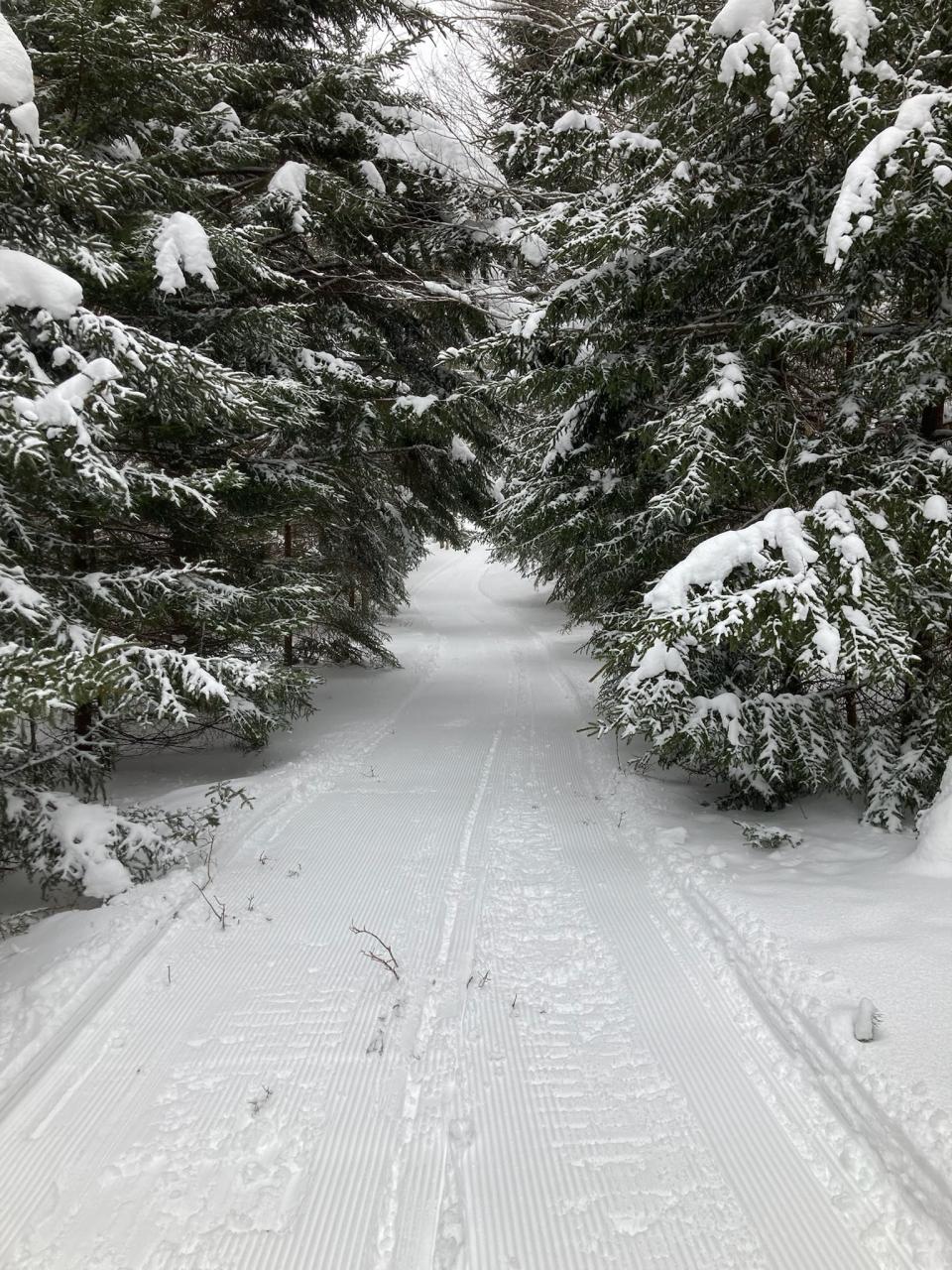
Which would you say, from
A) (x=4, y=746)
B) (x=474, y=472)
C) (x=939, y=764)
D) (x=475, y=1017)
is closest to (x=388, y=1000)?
(x=475, y=1017)

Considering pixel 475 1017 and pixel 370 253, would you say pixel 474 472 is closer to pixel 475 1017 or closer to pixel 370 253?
pixel 370 253

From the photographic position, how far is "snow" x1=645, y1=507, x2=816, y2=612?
3.45 m

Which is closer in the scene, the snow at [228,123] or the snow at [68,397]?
the snow at [68,397]

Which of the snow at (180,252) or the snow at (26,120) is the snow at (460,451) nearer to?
the snow at (180,252)

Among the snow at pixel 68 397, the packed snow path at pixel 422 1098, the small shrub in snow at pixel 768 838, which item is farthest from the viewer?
the small shrub in snow at pixel 768 838

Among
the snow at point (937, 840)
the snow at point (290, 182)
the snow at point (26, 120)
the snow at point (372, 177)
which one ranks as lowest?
the snow at point (937, 840)

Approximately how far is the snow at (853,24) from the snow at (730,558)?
2721mm

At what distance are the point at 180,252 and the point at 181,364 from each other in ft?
4.28

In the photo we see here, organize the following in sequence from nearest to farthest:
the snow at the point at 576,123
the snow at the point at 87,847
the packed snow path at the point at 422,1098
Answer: the packed snow path at the point at 422,1098
the snow at the point at 87,847
the snow at the point at 576,123

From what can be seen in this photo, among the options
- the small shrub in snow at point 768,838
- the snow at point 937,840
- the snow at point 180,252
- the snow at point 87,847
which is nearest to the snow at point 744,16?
the snow at point 180,252

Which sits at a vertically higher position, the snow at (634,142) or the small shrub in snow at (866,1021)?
the snow at (634,142)

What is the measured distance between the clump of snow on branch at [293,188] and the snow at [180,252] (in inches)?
63.2

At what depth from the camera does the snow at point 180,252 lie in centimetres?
472

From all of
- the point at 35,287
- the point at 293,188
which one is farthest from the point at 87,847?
the point at 293,188
